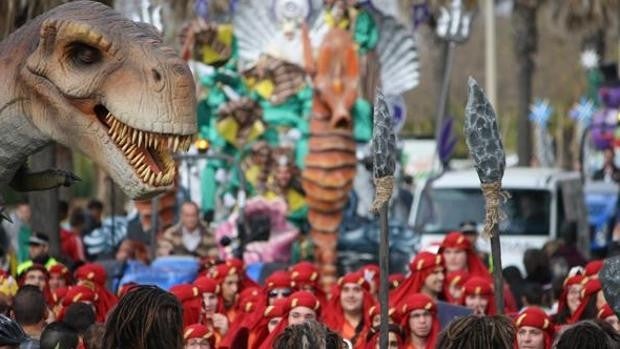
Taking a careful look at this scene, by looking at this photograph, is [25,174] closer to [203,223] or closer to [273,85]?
[203,223]

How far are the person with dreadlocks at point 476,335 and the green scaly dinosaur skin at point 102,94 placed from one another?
1290mm

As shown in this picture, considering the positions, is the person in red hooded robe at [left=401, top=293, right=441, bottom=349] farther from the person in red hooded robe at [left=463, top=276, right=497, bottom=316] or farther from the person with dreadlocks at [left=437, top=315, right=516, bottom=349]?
the person with dreadlocks at [left=437, top=315, right=516, bottom=349]

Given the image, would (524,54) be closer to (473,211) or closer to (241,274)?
(473,211)

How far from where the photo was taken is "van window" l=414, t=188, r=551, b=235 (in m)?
22.8

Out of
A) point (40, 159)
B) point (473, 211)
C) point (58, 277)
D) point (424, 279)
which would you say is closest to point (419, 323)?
point (424, 279)

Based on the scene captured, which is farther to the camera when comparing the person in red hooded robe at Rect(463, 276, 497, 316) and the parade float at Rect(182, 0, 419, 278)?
the parade float at Rect(182, 0, 419, 278)

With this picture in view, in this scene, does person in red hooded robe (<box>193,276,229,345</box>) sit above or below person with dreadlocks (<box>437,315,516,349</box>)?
below

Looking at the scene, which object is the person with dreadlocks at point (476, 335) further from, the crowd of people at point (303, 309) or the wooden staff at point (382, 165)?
the wooden staff at point (382, 165)

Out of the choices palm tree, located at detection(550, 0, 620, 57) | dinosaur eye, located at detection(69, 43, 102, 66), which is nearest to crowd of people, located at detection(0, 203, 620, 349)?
dinosaur eye, located at detection(69, 43, 102, 66)

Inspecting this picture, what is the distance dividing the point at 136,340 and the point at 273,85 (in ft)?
51.0

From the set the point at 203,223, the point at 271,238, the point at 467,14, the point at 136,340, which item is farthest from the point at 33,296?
the point at 467,14

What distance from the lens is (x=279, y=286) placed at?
13648 mm

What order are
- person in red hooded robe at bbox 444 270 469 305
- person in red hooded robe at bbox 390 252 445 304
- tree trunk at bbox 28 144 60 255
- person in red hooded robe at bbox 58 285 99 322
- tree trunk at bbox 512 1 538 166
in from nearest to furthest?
1. person in red hooded robe at bbox 58 285 99 322
2. person in red hooded robe at bbox 444 270 469 305
3. person in red hooded robe at bbox 390 252 445 304
4. tree trunk at bbox 28 144 60 255
5. tree trunk at bbox 512 1 538 166

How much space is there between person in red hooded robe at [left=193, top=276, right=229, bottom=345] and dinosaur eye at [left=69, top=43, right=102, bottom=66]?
4.39 m
